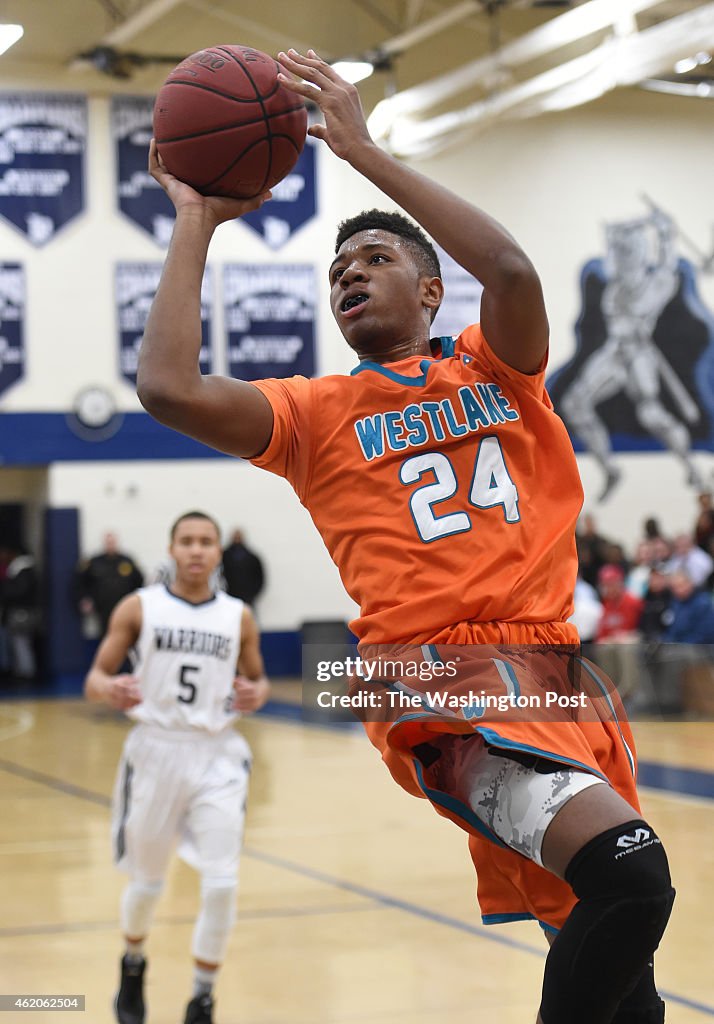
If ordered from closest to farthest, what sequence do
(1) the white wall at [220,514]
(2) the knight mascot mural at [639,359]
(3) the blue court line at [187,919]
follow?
1. (3) the blue court line at [187,919]
2. (1) the white wall at [220,514]
3. (2) the knight mascot mural at [639,359]

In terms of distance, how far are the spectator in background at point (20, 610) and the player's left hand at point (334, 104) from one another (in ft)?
46.3

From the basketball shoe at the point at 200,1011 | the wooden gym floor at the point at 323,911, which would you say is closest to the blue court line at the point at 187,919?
the wooden gym floor at the point at 323,911

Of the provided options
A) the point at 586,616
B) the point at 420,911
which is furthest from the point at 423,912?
the point at 586,616

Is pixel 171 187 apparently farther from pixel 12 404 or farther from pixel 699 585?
pixel 12 404

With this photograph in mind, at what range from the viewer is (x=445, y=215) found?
8.33 feet

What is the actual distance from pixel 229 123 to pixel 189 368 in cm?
60

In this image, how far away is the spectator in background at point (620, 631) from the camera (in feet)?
36.5

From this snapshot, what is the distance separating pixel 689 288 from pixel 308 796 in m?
10.6

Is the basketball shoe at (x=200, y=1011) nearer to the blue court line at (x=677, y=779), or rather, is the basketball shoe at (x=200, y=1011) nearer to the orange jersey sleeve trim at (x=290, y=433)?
the orange jersey sleeve trim at (x=290, y=433)

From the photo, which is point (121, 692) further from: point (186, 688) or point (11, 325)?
point (11, 325)

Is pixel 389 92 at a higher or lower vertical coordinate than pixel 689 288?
higher

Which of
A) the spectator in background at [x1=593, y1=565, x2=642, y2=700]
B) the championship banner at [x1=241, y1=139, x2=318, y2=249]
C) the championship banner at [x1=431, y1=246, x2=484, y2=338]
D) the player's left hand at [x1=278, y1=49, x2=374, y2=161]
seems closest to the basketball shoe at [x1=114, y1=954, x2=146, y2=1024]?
the player's left hand at [x1=278, y1=49, x2=374, y2=161]

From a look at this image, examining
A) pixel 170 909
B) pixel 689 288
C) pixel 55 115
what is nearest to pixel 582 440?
pixel 689 288

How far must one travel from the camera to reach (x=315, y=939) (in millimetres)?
5645
